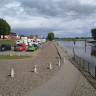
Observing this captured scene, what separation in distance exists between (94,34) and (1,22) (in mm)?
71149

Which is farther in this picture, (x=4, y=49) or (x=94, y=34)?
(x=94, y=34)

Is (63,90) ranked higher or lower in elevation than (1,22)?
lower

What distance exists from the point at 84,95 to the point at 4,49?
29761 mm

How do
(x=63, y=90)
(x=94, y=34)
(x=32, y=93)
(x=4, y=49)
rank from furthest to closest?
(x=94, y=34) → (x=4, y=49) → (x=63, y=90) → (x=32, y=93)

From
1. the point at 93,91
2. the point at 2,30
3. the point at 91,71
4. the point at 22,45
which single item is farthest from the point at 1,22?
the point at 93,91

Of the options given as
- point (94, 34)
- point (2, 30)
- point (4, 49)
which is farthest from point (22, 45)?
point (94, 34)

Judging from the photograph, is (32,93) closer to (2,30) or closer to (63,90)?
(63,90)

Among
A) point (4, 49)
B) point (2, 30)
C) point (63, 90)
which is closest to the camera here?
point (63, 90)

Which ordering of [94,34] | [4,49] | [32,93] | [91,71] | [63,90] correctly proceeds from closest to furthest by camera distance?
1. [32,93]
2. [63,90]
3. [91,71]
4. [4,49]
5. [94,34]

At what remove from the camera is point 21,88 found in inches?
307

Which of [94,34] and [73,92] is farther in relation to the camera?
A: [94,34]

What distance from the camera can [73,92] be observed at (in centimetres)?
721

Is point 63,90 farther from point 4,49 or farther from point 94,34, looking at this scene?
point 94,34

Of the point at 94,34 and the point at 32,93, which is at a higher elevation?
the point at 94,34
